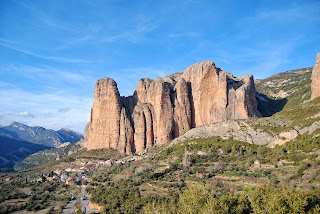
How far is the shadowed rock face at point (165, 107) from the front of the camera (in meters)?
63.0

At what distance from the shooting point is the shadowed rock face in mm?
63031

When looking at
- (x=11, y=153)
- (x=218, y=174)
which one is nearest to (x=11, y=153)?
(x=11, y=153)

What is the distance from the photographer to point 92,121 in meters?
79.1

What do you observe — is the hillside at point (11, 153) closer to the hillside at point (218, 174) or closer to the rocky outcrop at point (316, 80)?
the hillside at point (218, 174)

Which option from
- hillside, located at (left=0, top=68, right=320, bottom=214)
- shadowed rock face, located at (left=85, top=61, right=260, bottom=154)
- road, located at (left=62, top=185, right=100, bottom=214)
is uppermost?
shadowed rock face, located at (left=85, top=61, right=260, bottom=154)

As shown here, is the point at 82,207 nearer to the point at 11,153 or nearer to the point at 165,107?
the point at 165,107

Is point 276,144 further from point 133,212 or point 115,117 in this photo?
point 115,117

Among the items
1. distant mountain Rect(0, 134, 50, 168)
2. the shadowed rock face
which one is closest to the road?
the shadowed rock face

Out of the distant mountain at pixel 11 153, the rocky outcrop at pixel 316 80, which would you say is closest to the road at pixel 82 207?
the rocky outcrop at pixel 316 80

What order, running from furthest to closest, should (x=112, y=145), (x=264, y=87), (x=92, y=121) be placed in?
(x=264, y=87) < (x=92, y=121) < (x=112, y=145)

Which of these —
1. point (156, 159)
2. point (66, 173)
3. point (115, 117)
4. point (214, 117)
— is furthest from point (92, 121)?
point (214, 117)

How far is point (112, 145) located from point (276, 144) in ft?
155

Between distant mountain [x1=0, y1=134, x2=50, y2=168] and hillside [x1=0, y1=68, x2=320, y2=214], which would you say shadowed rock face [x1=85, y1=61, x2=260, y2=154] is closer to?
hillside [x1=0, y1=68, x2=320, y2=214]

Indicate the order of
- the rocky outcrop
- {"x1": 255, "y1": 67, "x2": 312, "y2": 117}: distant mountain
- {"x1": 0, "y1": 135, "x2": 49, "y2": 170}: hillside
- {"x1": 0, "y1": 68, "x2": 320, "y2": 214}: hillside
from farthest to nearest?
{"x1": 0, "y1": 135, "x2": 49, "y2": 170}: hillside
{"x1": 255, "y1": 67, "x2": 312, "y2": 117}: distant mountain
the rocky outcrop
{"x1": 0, "y1": 68, "x2": 320, "y2": 214}: hillside
